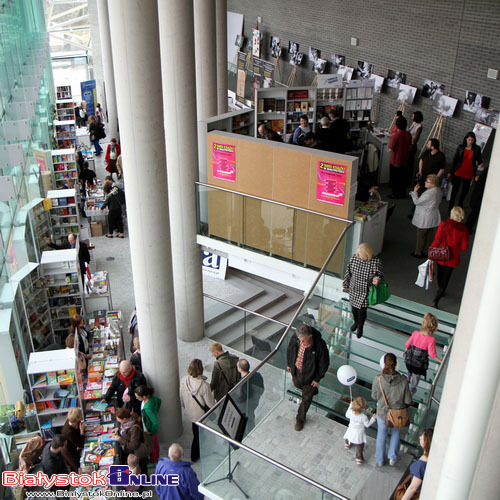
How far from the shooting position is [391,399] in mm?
6633

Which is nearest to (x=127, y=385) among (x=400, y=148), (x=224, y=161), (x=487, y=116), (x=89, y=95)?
(x=224, y=161)

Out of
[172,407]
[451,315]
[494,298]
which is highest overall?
[494,298]

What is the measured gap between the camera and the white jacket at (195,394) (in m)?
8.20

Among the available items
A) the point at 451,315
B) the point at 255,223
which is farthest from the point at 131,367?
the point at 451,315

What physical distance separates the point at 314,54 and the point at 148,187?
14.5 meters

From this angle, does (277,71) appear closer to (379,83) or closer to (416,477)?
(379,83)

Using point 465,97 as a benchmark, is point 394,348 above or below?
below

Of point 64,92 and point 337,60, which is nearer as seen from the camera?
point 337,60

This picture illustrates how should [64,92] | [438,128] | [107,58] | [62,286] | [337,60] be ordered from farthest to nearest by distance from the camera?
1. [107,58]
2. [64,92]
3. [337,60]
4. [438,128]
5. [62,286]

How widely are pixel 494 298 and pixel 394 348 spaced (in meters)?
5.21

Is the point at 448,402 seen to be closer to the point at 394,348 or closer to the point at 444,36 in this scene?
the point at 394,348

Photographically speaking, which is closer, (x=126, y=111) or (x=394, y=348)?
(x=126, y=111)

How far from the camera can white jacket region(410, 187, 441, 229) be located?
974cm

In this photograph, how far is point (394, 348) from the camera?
8.41 meters
